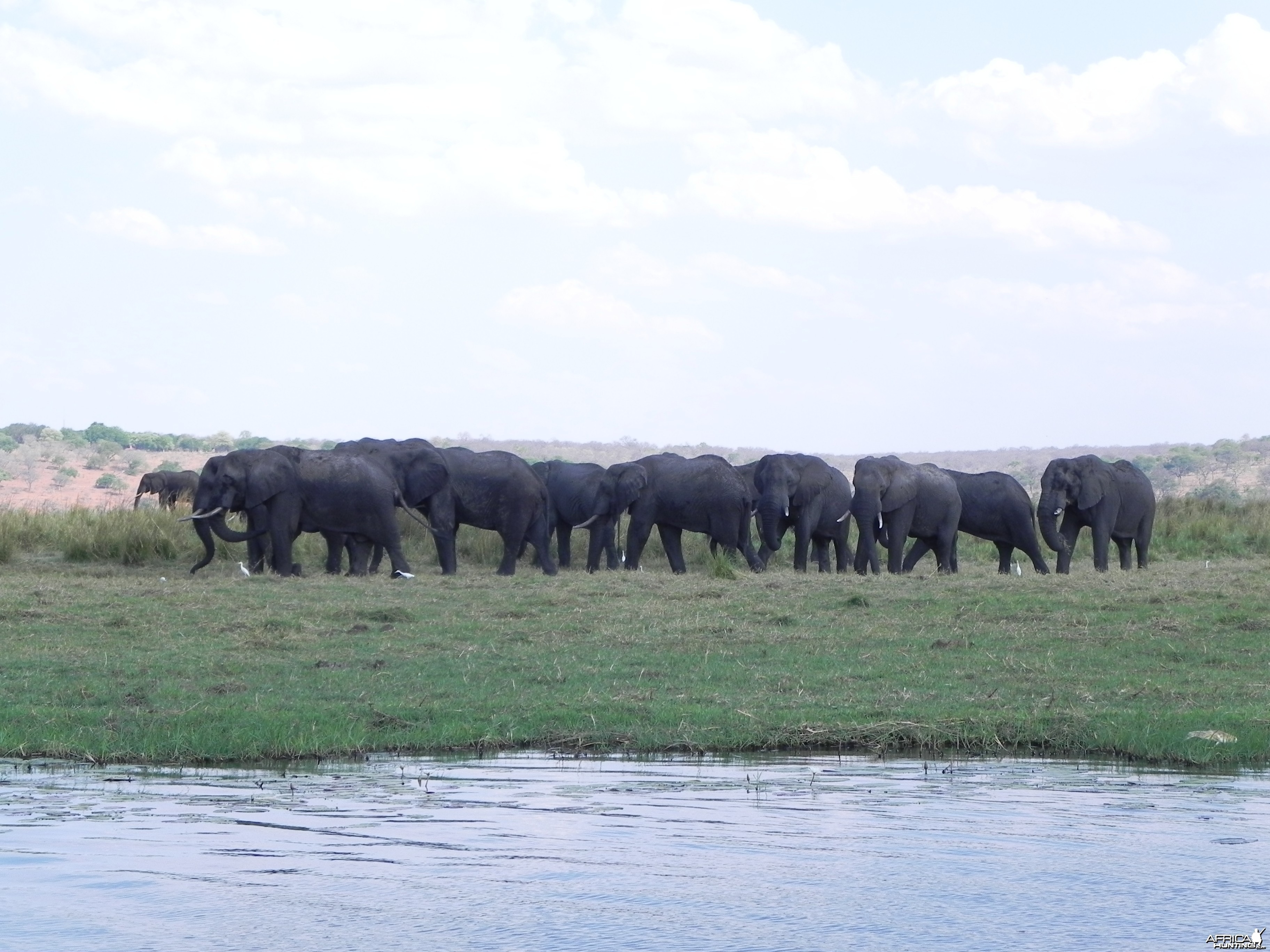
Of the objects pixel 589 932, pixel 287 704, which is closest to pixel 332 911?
pixel 589 932

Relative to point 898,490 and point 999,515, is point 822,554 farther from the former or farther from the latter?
point 999,515

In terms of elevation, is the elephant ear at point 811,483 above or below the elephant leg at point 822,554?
above

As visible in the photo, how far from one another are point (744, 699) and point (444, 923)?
19.8 ft

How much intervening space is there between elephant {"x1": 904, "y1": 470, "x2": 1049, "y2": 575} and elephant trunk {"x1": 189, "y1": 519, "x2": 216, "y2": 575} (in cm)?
1128

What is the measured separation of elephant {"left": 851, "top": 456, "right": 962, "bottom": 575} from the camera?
28.0 metres

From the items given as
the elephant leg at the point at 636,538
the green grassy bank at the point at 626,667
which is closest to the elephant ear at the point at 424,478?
the elephant leg at the point at 636,538

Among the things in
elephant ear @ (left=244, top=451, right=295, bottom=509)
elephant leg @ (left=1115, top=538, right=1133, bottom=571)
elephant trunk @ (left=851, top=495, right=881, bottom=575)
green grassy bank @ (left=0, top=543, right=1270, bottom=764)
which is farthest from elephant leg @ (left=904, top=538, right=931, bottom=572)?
elephant ear @ (left=244, top=451, right=295, bottom=509)

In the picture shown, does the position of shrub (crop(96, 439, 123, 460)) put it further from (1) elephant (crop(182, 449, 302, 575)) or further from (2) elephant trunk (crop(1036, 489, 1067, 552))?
(2) elephant trunk (crop(1036, 489, 1067, 552))

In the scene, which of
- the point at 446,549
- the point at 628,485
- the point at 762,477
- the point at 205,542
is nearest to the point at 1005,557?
the point at 762,477

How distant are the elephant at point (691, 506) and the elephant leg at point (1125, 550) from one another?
6.87 metres

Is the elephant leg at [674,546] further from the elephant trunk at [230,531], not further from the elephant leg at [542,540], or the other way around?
the elephant trunk at [230,531]

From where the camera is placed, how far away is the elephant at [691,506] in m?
27.4

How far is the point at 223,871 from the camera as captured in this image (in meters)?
7.96

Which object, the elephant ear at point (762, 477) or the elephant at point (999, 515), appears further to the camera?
the elephant at point (999, 515)
